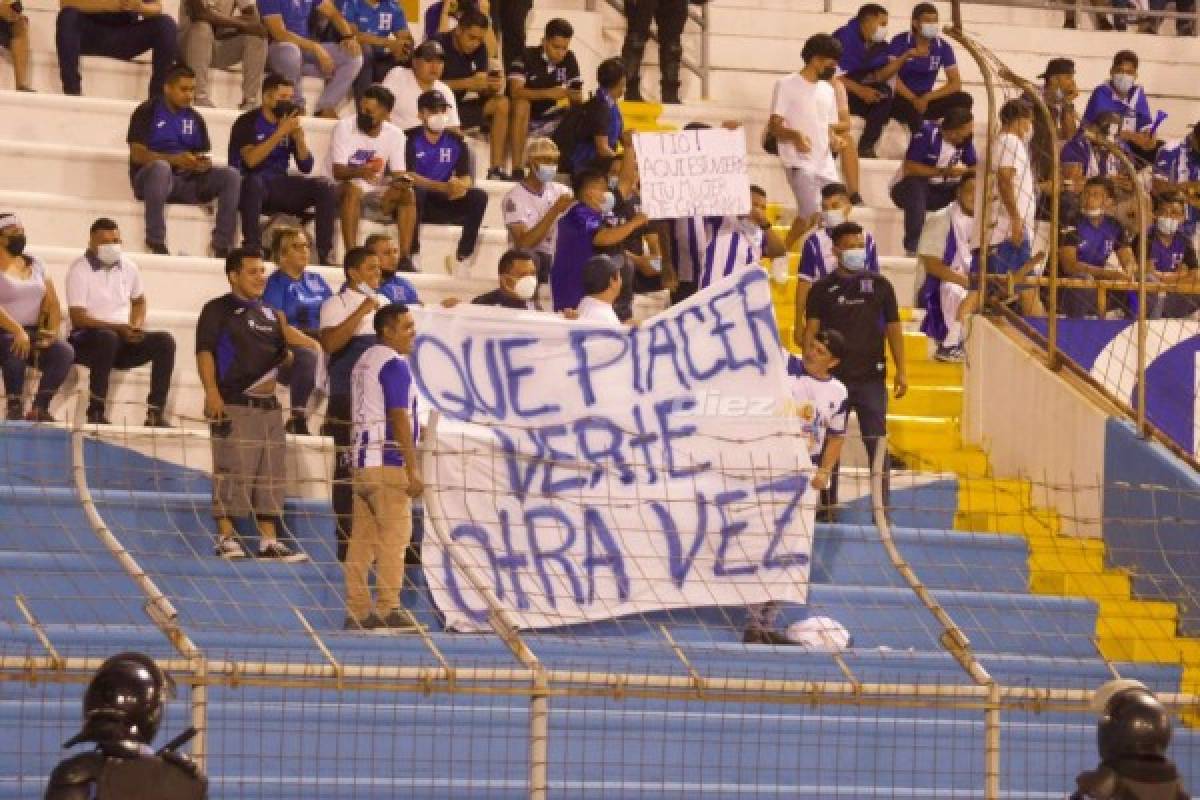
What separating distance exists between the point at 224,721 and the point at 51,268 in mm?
4729

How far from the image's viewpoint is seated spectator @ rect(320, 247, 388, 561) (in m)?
14.2

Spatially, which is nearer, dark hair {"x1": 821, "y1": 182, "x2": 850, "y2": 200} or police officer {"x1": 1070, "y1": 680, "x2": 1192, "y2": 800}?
police officer {"x1": 1070, "y1": 680, "x2": 1192, "y2": 800}

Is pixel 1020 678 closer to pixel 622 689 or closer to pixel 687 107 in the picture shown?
pixel 622 689

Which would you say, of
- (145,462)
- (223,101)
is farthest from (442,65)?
(145,462)

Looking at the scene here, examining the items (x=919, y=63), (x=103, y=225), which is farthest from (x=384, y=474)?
(x=919, y=63)

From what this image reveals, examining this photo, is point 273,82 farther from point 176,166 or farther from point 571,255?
point 571,255

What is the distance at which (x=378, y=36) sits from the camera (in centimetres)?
1930

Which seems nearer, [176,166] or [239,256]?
[239,256]

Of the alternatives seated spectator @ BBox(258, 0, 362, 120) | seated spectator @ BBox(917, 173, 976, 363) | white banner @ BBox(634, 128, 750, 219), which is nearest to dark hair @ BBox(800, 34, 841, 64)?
seated spectator @ BBox(917, 173, 976, 363)

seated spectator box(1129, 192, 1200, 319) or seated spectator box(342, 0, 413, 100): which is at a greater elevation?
seated spectator box(342, 0, 413, 100)

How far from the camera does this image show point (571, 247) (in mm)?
16672

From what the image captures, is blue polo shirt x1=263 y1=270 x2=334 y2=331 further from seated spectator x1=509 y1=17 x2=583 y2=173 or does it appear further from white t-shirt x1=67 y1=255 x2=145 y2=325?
seated spectator x1=509 y1=17 x2=583 y2=173

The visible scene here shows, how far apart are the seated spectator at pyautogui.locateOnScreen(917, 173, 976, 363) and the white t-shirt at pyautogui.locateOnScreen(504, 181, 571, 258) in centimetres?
234

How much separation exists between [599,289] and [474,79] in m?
3.50
